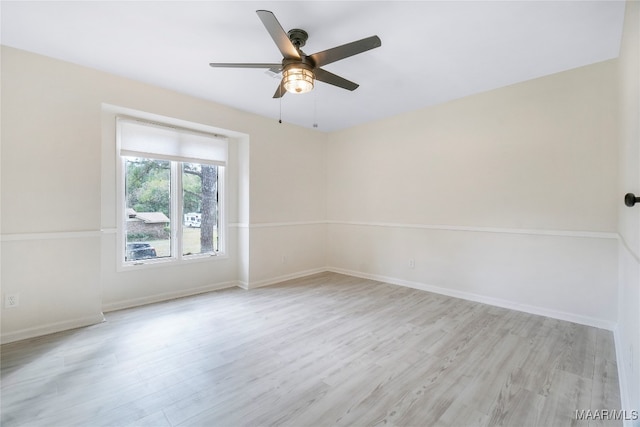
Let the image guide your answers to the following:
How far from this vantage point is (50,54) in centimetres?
268

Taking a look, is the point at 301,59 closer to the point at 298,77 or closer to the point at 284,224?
the point at 298,77

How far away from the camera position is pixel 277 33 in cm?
181

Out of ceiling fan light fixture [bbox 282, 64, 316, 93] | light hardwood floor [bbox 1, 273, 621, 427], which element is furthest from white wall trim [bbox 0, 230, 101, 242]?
ceiling fan light fixture [bbox 282, 64, 316, 93]

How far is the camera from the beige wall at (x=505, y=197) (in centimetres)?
285

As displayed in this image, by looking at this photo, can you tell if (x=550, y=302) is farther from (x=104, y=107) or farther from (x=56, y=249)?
(x=104, y=107)

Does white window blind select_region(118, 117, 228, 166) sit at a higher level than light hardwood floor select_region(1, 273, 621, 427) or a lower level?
higher

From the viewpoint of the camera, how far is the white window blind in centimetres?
344

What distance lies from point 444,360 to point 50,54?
4.53 meters

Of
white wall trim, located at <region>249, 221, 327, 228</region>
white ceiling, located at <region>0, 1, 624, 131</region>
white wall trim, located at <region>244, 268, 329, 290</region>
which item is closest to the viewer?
white ceiling, located at <region>0, 1, 624, 131</region>

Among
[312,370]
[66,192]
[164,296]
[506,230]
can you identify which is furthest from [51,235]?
[506,230]

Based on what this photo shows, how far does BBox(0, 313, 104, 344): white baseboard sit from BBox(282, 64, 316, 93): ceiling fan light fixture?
3.10 m

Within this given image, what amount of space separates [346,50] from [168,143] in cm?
288

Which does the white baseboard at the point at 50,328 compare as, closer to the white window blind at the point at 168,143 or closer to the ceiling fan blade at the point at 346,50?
the white window blind at the point at 168,143

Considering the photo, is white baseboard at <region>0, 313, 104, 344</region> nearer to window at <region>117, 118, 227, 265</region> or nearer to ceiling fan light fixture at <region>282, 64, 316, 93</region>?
window at <region>117, 118, 227, 265</region>
